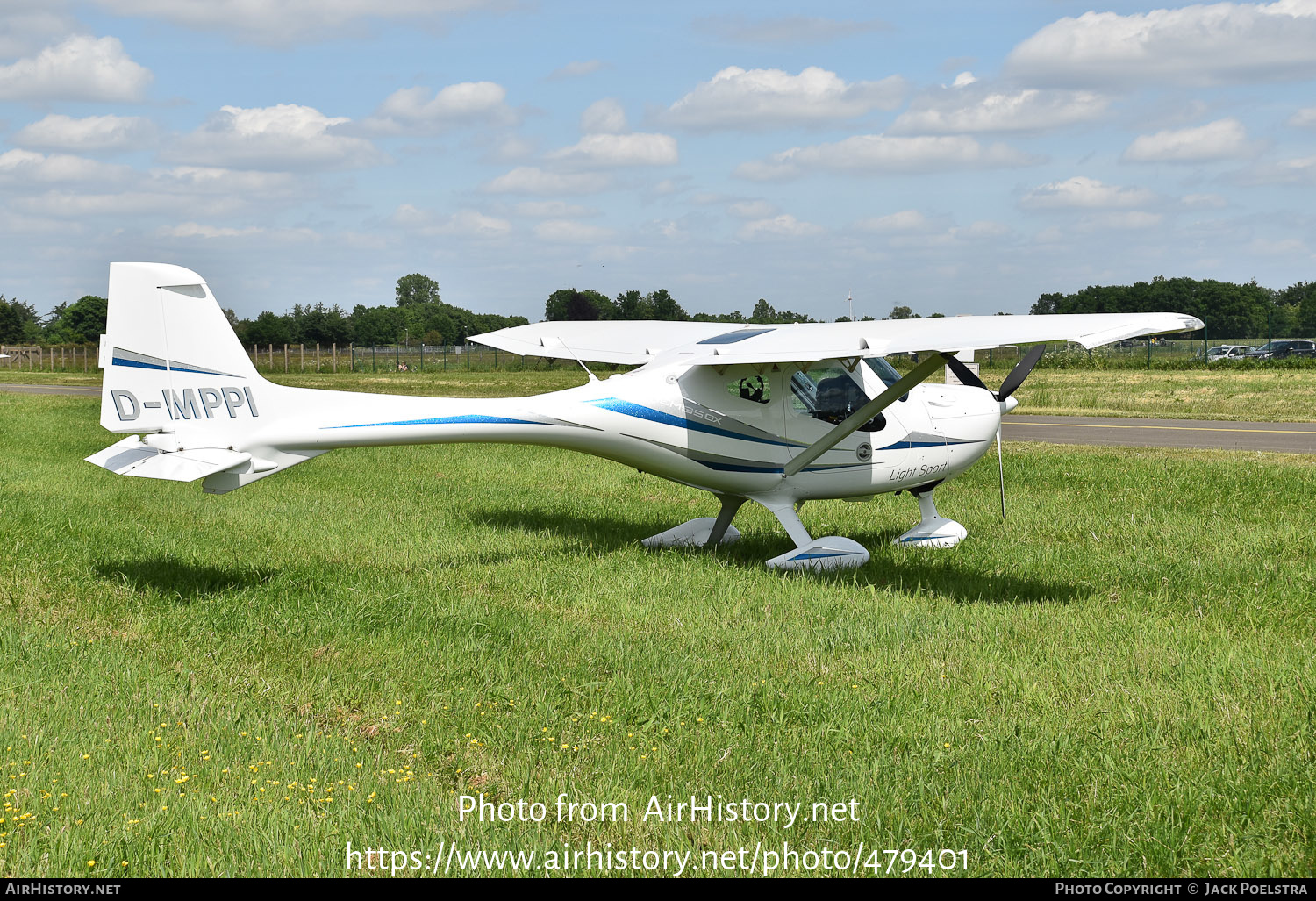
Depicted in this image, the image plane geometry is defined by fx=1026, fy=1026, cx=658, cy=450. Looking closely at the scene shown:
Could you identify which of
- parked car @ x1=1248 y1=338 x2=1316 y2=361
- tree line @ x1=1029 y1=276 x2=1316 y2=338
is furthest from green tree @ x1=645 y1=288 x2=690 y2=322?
tree line @ x1=1029 y1=276 x2=1316 y2=338

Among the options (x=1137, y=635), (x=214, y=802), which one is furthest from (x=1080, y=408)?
(x=214, y=802)

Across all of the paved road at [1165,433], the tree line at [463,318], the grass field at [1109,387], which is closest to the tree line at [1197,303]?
the tree line at [463,318]

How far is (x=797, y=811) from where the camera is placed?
427cm

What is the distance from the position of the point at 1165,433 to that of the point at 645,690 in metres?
19.2

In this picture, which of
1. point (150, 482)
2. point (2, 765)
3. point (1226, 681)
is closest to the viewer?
point (2, 765)

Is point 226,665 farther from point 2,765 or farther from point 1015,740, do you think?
point 1015,740

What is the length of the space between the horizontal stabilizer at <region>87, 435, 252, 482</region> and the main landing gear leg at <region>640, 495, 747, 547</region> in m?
4.14

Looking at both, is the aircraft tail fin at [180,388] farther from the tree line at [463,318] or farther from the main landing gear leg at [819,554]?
the tree line at [463,318]

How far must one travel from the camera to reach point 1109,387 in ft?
115

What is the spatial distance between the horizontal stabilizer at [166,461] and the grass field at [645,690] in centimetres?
97

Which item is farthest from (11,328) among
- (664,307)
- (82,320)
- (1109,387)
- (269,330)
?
(1109,387)

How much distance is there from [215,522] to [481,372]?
4033cm

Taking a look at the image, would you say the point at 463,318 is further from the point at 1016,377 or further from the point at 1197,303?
the point at 1016,377

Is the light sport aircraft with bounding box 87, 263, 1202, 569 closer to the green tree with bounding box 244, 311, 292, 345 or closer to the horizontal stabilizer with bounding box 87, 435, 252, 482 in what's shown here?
the horizontal stabilizer with bounding box 87, 435, 252, 482
